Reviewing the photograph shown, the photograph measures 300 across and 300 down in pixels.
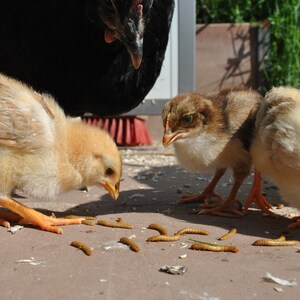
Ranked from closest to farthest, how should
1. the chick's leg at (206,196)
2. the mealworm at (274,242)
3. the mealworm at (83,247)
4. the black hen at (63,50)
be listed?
1. the mealworm at (83,247)
2. the mealworm at (274,242)
3. the chick's leg at (206,196)
4. the black hen at (63,50)

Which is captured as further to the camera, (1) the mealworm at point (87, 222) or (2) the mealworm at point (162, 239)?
(1) the mealworm at point (87, 222)

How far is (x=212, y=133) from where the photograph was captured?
98.7 inches

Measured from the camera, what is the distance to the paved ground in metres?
1.63

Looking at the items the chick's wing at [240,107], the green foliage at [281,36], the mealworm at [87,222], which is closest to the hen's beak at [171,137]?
the chick's wing at [240,107]

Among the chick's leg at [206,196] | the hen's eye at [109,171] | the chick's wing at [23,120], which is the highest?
the chick's wing at [23,120]

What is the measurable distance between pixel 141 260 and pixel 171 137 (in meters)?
0.72

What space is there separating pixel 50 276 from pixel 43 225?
0.50 meters

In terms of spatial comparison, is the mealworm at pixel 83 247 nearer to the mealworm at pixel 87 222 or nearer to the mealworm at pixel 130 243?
the mealworm at pixel 130 243

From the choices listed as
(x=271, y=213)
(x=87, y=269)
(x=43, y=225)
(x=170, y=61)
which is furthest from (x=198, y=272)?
(x=170, y=61)

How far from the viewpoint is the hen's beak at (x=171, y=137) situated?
96.8 inches

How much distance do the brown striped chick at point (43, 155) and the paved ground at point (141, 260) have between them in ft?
0.51

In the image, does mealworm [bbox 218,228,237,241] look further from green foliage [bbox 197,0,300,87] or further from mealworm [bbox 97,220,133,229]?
green foliage [bbox 197,0,300,87]

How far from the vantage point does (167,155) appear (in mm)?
4645

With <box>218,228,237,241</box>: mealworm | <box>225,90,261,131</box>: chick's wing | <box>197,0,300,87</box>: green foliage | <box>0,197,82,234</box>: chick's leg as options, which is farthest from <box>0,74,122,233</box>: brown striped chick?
<box>197,0,300,87</box>: green foliage
